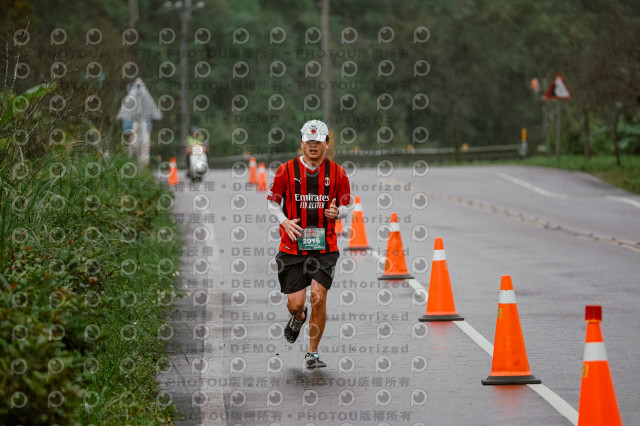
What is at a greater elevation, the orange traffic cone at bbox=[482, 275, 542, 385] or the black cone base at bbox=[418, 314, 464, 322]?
the orange traffic cone at bbox=[482, 275, 542, 385]

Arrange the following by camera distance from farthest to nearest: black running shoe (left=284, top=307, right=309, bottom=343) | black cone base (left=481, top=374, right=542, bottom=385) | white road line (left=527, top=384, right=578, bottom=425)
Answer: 1. black running shoe (left=284, top=307, right=309, bottom=343)
2. black cone base (left=481, top=374, right=542, bottom=385)
3. white road line (left=527, top=384, right=578, bottom=425)

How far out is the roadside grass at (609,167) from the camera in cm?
3544

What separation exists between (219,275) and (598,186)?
65.1ft

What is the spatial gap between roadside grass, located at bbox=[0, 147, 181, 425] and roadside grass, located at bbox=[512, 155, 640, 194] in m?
22.1

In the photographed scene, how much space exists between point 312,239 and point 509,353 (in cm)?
182

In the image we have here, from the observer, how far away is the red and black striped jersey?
409 inches

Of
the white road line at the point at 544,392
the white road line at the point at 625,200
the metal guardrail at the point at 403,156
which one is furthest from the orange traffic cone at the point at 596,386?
the metal guardrail at the point at 403,156

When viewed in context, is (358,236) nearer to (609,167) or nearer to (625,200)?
(625,200)

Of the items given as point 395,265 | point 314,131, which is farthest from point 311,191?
point 395,265

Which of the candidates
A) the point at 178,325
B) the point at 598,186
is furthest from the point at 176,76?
the point at 178,325

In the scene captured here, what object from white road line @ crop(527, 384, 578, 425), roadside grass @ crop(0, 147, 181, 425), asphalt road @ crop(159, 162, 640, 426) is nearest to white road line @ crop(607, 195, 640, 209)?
asphalt road @ crop(159, 162, 640, 426)

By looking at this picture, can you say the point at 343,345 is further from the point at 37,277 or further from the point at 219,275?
the point at 219,275

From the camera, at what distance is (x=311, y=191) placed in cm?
1041

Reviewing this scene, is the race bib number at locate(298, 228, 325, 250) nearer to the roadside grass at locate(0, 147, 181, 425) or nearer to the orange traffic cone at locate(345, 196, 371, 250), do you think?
the roadside grass at locate(0, 147, 181, 425)
